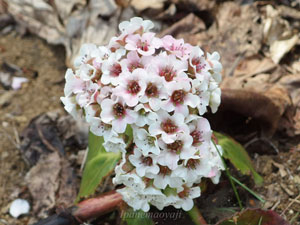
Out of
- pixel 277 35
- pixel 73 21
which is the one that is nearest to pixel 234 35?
pixel 277 35

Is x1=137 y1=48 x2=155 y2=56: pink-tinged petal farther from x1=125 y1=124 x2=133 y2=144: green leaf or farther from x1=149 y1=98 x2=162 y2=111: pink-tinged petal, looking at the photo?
x1=125 y1=124 x2=133 y2=144: green leaf

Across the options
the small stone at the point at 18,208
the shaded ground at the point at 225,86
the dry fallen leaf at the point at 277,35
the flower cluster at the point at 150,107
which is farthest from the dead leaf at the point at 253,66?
the small stone at the point at 18,208

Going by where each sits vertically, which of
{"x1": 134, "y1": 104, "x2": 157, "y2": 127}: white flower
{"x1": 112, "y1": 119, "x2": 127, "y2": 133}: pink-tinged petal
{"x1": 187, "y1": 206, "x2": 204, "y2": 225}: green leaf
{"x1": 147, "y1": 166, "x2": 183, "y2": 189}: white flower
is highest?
{"x1": 134, "y1": 104, "x2": 157, "y2": 127}: white flower

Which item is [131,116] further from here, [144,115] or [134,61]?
[134,61]

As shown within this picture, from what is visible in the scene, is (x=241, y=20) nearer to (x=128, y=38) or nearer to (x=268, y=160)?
(x=268, y=160)

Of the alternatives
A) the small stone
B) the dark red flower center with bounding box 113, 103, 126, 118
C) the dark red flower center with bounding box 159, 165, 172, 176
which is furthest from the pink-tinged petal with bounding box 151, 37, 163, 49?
the small stone

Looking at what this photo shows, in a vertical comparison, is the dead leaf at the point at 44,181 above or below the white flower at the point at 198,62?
below

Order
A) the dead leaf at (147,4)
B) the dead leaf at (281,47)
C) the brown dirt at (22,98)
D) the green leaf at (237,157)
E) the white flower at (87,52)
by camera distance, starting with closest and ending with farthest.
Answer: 1. the white flower at (87,52)
2. the green leaf at (237,157)
3. the brown dirt at (22,98)
4. the dead leaf at (281,47)
5. the dead leaf at (147,4)

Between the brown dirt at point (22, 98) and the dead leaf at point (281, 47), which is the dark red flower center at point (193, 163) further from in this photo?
the dead leaf at point (281, 47)
